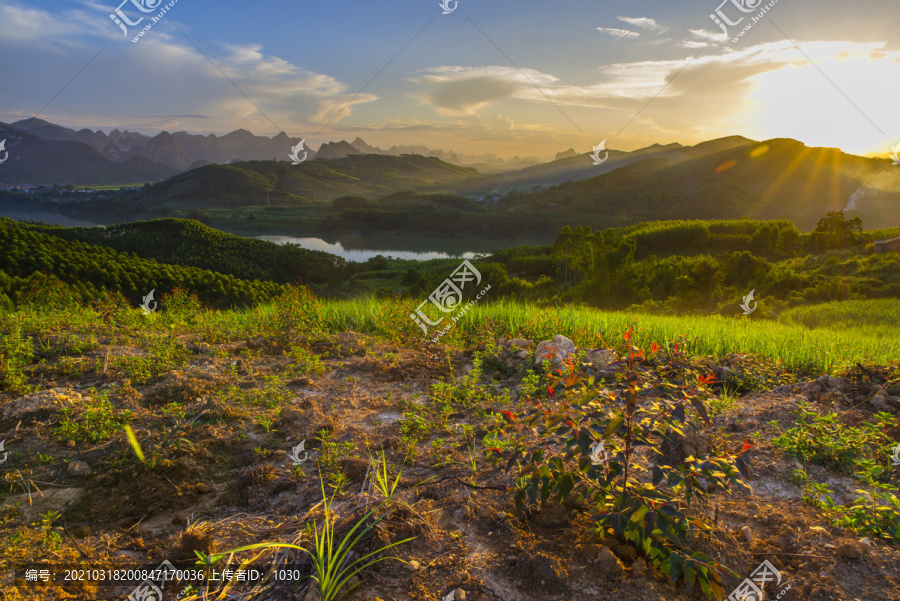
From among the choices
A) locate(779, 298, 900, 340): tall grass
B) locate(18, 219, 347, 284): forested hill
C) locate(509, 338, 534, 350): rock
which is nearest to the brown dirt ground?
locate(509, 338, 534, 350): rock

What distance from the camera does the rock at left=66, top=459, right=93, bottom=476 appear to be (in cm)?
327

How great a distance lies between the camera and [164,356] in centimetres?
549

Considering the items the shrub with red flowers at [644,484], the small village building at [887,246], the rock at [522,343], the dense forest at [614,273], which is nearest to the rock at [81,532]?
the shrub with red flowers at [644,484]

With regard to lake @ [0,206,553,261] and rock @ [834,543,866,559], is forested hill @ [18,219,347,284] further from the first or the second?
rock @ [834,543,866,559]

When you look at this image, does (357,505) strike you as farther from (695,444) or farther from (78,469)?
(695,444)

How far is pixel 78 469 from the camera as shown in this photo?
3281 millimetres

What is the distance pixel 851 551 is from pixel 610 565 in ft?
4.36

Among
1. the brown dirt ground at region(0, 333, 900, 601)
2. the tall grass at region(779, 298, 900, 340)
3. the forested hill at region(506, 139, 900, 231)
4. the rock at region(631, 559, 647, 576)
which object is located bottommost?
the tall grass at region(779, 298, 900, 340)

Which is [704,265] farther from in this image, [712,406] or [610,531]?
[610,531]

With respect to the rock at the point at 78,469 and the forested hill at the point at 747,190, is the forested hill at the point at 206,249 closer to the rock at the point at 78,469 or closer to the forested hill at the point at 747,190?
the rock at the point at 78,469

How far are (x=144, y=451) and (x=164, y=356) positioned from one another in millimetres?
2391

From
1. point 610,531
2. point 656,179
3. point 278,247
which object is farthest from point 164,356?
point 656,179

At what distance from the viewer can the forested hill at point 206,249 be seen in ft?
119

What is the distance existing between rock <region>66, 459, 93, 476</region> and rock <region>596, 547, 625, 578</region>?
144 inches
